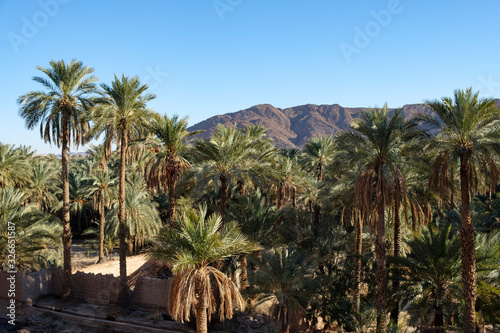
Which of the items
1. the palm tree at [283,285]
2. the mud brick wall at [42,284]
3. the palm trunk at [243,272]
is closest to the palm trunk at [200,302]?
the palm tree at [283,285]

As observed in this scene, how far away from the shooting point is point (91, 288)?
1758cm

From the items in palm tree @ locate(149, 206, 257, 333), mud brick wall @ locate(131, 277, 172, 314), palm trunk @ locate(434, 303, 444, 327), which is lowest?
palm trunk @ locate(434, 303, 444, 327)

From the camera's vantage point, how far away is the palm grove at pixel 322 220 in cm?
1245

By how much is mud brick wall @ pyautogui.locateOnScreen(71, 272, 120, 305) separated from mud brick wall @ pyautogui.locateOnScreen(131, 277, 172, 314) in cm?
99

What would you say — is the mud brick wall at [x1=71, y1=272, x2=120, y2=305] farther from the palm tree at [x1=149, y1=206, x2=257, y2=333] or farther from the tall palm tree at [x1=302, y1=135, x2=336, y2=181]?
the tall palm tree at [x1=302, y1=135, x2=336, y2=181]

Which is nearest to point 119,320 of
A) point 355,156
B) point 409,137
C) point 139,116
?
point 139,116

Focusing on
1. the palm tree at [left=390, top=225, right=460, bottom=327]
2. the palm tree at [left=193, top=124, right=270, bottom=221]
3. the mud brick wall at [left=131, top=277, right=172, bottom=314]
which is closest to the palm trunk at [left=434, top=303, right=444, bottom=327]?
the palm tree at [left=390, top=225, right=460, bottom=327]

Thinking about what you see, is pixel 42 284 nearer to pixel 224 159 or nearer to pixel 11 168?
pixel 224 159

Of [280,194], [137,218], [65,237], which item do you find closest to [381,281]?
[65,237]

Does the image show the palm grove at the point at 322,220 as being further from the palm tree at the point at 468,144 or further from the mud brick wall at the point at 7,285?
the mud brick wall at the point at 7,285

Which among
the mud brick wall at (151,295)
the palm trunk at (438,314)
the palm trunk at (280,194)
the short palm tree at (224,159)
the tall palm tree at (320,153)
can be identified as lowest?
the palm trunk at (438,314)

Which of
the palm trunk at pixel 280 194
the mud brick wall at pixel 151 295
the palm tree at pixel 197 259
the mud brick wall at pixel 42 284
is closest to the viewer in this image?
the palm tree at pixel 197 259

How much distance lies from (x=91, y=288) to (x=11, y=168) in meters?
15.2

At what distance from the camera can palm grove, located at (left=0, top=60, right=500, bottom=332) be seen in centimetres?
1245
